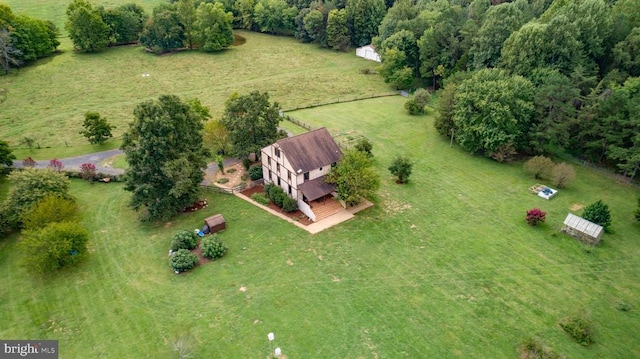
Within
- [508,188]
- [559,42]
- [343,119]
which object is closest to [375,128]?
[343,119]

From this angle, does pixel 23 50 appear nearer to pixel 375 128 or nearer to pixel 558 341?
pixel 375 128

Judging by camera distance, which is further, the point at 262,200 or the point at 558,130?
the point at 558,130

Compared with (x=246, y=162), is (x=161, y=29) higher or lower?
higher

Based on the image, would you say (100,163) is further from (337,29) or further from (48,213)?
(337,29)

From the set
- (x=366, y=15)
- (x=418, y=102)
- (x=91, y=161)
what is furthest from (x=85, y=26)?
(x=418, y=102)

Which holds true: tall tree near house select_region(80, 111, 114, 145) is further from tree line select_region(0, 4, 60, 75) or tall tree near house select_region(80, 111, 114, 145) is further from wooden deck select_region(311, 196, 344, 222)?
tree line select_region(0, 4, 60, 75)

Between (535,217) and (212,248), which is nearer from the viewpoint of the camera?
(212,248)
